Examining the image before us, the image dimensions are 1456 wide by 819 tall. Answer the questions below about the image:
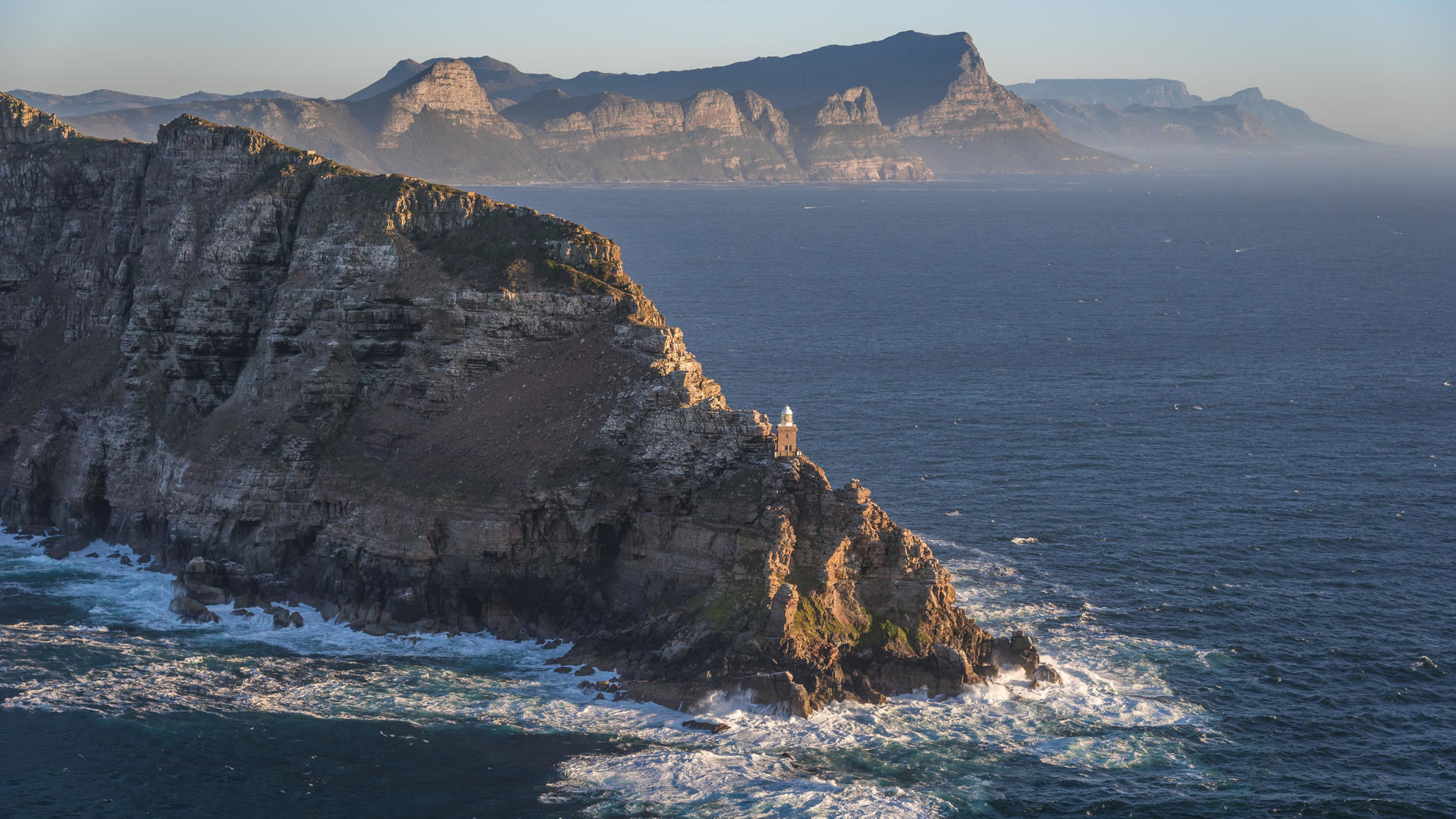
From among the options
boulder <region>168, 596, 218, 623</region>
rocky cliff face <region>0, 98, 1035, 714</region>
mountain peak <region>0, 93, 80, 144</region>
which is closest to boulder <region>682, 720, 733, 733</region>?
rocky cliff face <region>0, 98, 1035, 714</region>

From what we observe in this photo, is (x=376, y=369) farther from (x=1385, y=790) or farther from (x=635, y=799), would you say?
(x=1385, y=790)

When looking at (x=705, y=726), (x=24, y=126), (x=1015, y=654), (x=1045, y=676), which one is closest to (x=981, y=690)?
(x=1015, y=654)

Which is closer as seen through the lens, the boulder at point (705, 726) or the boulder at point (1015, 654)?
the boulder at point (705, 726)

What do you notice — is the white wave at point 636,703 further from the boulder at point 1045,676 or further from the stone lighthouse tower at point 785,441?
the stone lighthouse tower at point 785,441

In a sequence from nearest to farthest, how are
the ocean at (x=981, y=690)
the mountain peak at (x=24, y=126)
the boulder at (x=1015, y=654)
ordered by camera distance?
the ocean at (x=981, y=690), the boulder at (x=1015, y=654), the mountain peak at (x=24, y=126)

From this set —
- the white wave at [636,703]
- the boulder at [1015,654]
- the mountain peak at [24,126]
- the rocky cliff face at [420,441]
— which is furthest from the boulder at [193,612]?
the mountain peak at [24,126]

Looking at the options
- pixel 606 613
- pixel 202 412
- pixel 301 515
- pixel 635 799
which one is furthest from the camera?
pixel 202 412

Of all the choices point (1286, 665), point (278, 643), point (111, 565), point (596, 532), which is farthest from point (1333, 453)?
point (111, 565)

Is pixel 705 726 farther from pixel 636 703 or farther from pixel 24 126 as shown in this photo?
pixel 24 126
